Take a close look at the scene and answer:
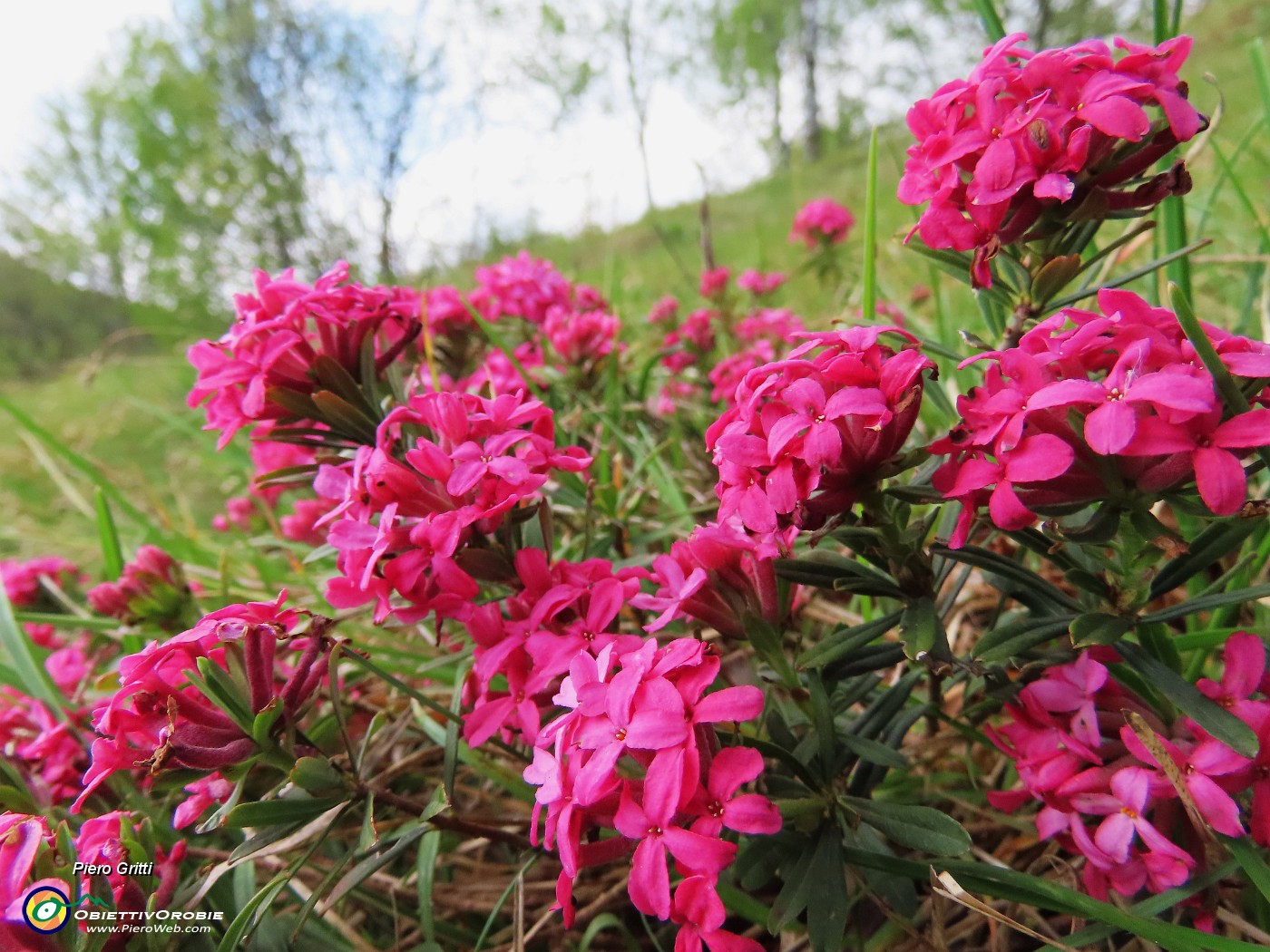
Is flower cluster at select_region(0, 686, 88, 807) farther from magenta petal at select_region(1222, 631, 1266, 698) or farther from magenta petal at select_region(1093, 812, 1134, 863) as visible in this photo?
magenta petal at select_region(1222, 631, 1266, 698)

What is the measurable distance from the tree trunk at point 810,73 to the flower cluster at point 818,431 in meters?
21.0

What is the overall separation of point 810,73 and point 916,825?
24.6 meters

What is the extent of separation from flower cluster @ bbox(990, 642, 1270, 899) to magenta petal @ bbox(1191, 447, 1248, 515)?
0.28 metres

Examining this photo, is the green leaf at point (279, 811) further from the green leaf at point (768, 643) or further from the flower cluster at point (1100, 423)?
the flower cluster at point (1100, 423)

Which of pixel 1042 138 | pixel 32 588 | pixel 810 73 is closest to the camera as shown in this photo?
pixel 1042 138

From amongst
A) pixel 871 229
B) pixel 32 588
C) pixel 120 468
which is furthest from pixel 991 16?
pixel 120 468

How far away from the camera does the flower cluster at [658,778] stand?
0.62m

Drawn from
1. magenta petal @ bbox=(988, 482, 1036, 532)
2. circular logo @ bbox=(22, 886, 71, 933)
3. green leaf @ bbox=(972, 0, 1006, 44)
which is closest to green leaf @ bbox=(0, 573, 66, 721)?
circular logo @ bbox=(22, 886, 71, 933)

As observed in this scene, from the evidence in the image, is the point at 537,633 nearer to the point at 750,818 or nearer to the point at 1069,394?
the point at 750,818

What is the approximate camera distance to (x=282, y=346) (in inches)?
39.2

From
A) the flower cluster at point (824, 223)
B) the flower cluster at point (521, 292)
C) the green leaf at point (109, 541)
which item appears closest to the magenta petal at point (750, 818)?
the green leaf at point (109, 541)

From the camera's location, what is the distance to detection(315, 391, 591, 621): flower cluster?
828mm

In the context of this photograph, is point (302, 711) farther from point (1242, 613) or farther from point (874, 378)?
point (1242, 613)

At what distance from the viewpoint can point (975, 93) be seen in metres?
0.81
